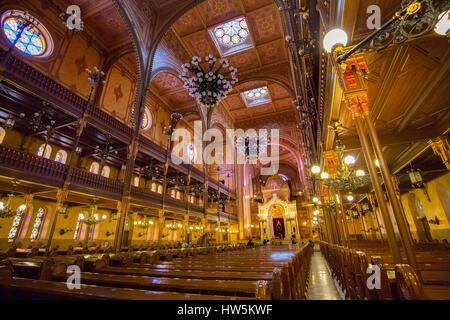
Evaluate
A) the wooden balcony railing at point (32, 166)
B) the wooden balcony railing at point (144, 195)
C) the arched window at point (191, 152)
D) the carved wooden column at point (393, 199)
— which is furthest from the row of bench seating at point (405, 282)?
the arched window at point (191, 152)

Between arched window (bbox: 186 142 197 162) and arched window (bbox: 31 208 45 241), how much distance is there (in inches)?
489

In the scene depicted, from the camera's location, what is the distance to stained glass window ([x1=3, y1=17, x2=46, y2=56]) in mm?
10016

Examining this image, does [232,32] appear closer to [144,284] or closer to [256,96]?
[256,96]

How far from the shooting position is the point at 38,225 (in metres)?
11.8

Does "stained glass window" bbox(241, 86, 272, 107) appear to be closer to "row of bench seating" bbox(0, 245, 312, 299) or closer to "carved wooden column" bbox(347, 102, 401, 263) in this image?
"carved wooden column" bbox(347, 102, 401, 263)

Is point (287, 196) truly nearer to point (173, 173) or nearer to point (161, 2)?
point (173, 173)

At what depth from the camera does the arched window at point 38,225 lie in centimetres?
1145

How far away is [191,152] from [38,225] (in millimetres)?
13839

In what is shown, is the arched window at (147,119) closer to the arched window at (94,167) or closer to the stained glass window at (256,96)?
the arched window at (94,167)

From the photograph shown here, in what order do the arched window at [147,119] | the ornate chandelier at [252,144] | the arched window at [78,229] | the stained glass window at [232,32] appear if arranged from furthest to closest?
the ornate chandelier at [252,144]
the arched window at [147,119]
the stained glass window at [232,32]
the arched window at [78,229]

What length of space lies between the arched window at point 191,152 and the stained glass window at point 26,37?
44.0 ft

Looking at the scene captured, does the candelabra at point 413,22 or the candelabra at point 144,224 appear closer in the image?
the candelabra at point 413,22

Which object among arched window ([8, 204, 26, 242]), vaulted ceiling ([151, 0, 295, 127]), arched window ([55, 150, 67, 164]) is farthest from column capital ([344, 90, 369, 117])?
arched window ([55, 150, 67, 164])
